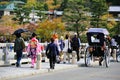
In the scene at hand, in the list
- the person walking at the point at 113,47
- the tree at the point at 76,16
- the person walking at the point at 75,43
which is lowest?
the person walking at the point at 113,47

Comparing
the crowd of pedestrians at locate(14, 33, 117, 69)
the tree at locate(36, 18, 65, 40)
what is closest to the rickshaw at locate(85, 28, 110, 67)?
the crowd of pedestrians at locate(14, 33, 117, 69)

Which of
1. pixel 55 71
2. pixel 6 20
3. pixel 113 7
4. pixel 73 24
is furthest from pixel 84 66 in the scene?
pixel 113 7

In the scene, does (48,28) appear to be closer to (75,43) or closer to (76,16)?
(76,16)

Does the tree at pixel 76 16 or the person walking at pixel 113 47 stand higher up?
the tree at pixel 76 16

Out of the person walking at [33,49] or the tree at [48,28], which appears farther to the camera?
the tree at [48,28]

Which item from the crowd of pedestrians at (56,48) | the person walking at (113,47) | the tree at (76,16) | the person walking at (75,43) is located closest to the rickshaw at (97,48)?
the person walking at (75,43)

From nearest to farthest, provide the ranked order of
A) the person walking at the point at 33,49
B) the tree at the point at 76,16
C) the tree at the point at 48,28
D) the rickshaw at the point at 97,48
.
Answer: the person walking at the point at 33,49, the rickshaw at the point at 97,48, the tree at the point at 76,16, the tree at the point at 48,28

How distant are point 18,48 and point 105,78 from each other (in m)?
5.42

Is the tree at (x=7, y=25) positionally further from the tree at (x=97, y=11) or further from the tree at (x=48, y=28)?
the tree at (x=97, y=11)

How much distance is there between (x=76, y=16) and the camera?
64312 millimetres

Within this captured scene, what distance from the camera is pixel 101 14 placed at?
67.9 meters

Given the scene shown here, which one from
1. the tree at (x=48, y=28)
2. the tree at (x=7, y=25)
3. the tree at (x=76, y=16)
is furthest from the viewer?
the tree at (x=48, y=28)

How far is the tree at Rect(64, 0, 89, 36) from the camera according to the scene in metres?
63.7

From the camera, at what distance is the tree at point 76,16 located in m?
63.7
